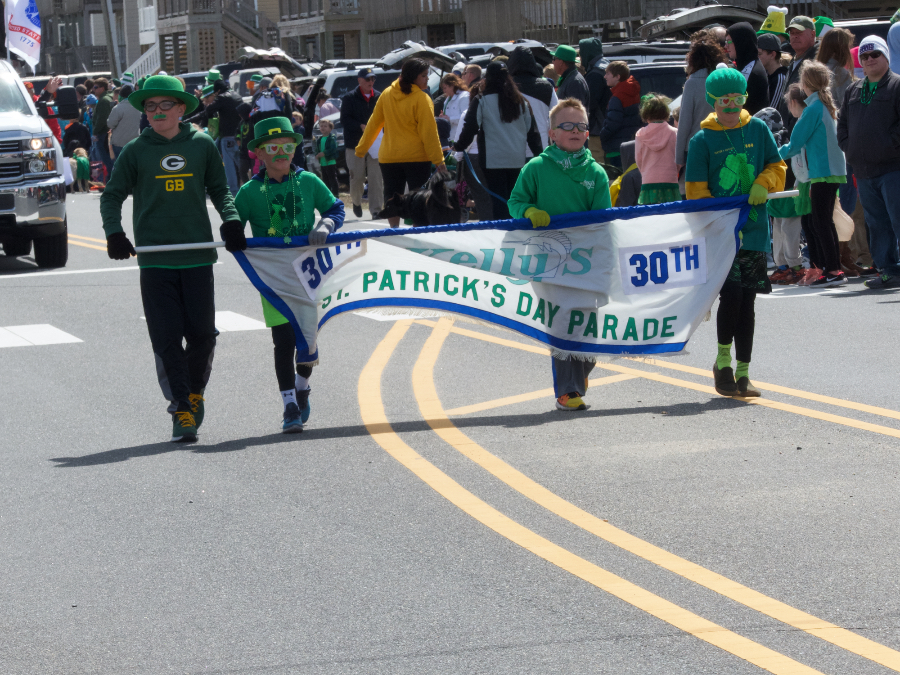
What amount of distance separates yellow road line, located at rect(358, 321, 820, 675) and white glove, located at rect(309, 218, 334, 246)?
1041 mm

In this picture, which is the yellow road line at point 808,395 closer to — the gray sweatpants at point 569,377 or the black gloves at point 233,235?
the gray sweatpants at point 569,377

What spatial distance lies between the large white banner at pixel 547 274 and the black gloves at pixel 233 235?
0.59 feet

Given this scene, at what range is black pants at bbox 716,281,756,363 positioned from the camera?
326 inches

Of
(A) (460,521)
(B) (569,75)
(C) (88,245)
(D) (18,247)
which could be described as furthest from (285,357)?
(C) (88,245)

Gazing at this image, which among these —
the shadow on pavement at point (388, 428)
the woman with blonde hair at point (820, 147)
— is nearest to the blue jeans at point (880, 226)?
the woman with blonde hair at point (820, 147)

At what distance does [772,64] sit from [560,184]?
6587 mm

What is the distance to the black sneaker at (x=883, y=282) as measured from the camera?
12.2 metres

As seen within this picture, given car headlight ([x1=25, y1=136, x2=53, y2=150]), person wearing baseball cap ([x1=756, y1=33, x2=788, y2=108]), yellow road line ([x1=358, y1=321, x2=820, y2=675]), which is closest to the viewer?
yellow road line ([x1=358, y1=321, x2=820, y2=675])

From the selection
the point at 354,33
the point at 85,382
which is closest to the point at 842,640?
the point at 85,382

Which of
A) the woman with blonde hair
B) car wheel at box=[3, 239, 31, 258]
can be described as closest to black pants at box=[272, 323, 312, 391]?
the woman with blonde hair

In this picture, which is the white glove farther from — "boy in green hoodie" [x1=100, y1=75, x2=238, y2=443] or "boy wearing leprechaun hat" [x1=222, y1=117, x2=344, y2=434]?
"boy in green hoodie" [x1=100, y1=75, x2=238, y2=443]

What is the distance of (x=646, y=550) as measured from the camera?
17.8 ft

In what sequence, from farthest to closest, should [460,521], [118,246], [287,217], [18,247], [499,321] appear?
[18,247] < [499,321] < [287,217] < [118,246] < [460,521]

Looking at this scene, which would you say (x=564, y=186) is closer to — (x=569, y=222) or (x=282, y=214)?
(x=569, y=222)
